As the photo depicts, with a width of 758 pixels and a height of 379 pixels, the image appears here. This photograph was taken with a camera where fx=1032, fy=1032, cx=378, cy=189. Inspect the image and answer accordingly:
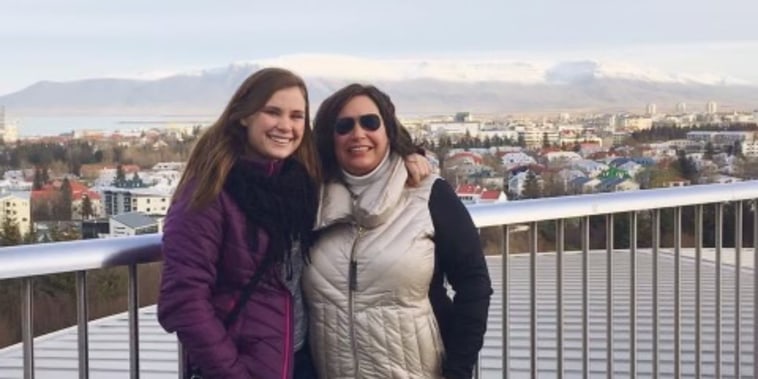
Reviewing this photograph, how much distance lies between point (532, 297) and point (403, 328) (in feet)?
3.48

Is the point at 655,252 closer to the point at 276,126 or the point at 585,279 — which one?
the point at 585,279

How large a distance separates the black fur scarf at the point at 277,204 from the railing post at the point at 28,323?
540mm

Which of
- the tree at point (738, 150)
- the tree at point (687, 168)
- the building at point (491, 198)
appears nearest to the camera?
the building at point (491, 198)

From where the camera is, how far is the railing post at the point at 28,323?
252 cm

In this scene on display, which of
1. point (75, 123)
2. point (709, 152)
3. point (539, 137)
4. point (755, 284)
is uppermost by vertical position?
point (75, 123)

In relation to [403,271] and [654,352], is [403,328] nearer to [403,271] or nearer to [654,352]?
[403,271]

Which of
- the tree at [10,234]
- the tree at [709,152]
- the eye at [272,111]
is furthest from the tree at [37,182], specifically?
the eye at [272,111]

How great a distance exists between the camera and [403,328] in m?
2.88

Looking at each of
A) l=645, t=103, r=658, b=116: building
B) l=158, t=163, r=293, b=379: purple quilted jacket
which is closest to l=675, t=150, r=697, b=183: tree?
l=158, t=163, r=293, b=379: purple quilted jacket

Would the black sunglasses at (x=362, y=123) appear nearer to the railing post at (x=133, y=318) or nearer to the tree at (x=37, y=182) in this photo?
the railing post at (x=133, y=318)

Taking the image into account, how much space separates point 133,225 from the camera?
3508 millimetres

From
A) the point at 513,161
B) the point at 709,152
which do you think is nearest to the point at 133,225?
the point at 513,161

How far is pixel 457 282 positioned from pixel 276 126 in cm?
70

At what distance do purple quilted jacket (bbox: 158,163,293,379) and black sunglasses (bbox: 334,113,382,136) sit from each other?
1.49ft
